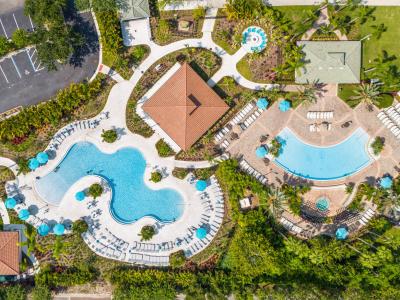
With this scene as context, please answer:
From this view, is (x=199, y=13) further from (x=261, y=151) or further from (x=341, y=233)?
(x=341, y=233)

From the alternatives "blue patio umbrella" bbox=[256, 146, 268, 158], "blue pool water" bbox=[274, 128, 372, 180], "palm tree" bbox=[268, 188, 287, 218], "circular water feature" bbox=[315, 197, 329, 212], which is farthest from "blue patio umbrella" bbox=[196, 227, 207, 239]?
"circular water feature" bbox=[315, 197, 329, 212]

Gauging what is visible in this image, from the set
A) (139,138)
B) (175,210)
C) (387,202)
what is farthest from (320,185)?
(139,138)

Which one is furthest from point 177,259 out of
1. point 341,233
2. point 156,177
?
point 341,233

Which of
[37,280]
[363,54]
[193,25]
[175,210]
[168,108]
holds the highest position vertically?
[193,25]

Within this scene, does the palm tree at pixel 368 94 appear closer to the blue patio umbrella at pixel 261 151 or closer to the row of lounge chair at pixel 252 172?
the blue patio umbrella at pixel 261 151

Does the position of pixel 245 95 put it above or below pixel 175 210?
above

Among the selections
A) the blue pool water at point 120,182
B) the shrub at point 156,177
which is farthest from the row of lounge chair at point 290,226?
the shrub at point 156,177

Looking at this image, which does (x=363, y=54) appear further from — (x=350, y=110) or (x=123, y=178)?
(x=123, y=178)
